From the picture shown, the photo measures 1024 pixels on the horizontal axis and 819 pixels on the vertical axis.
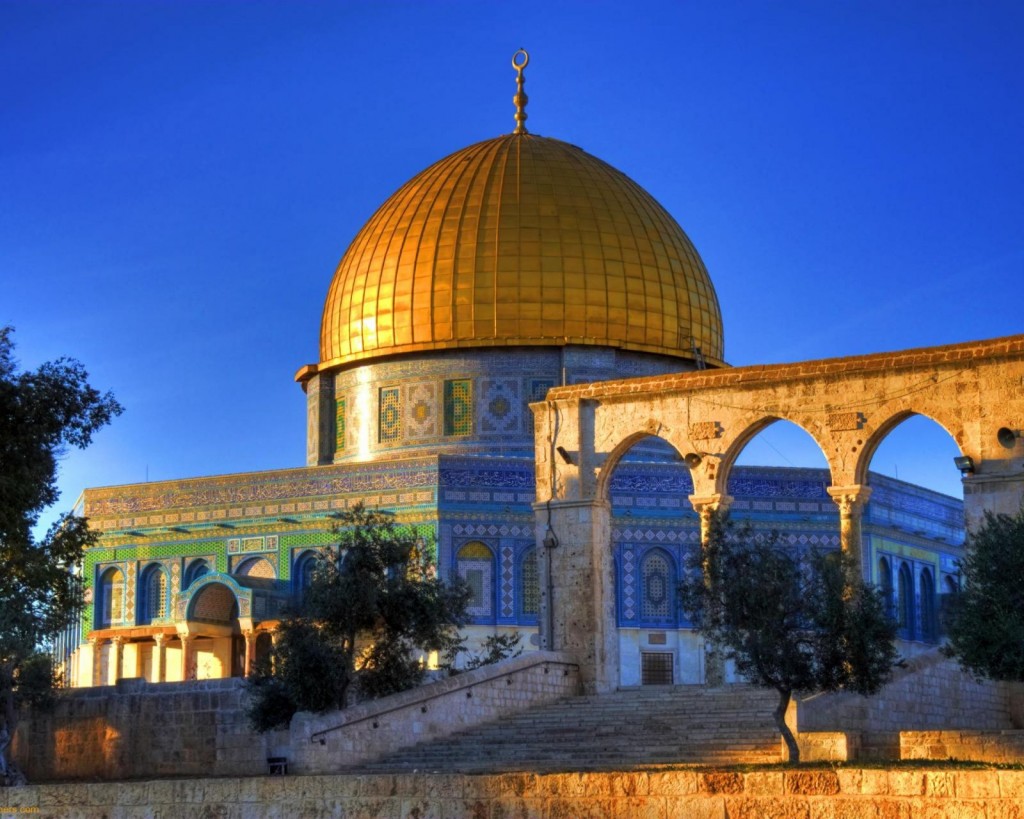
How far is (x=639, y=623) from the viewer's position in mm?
31062

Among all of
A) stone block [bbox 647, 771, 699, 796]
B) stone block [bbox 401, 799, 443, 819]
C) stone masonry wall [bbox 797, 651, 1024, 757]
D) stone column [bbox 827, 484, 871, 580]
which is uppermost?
stone column [bbox 827, 484, 871, 580]

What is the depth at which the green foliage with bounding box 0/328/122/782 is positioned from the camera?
22.3m

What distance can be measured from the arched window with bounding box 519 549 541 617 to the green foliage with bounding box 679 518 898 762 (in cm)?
1356

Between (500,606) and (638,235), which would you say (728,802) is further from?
(638,235)

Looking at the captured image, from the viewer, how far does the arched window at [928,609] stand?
1299 inches

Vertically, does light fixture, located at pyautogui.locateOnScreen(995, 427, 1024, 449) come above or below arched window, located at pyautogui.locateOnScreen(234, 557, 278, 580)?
above

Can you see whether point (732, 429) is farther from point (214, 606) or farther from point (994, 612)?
point (214, 606)

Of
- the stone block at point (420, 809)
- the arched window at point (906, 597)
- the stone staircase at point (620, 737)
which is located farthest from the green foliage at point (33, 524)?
the arched window at point (906, 597)

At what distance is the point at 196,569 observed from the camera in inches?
1335

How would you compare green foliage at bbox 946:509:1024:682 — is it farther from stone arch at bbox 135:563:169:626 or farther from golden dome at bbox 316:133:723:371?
stone arch at bbox 135:563:169:626

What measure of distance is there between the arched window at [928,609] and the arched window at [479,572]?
25.5ft

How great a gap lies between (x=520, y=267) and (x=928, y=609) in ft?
31.4

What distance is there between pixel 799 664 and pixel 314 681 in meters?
5.57

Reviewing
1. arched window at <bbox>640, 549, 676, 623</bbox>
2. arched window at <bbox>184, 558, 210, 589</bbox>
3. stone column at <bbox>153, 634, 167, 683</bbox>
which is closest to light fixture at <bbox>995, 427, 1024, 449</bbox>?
arched window at <bbox>640, 549, 676, 623</bbox>
